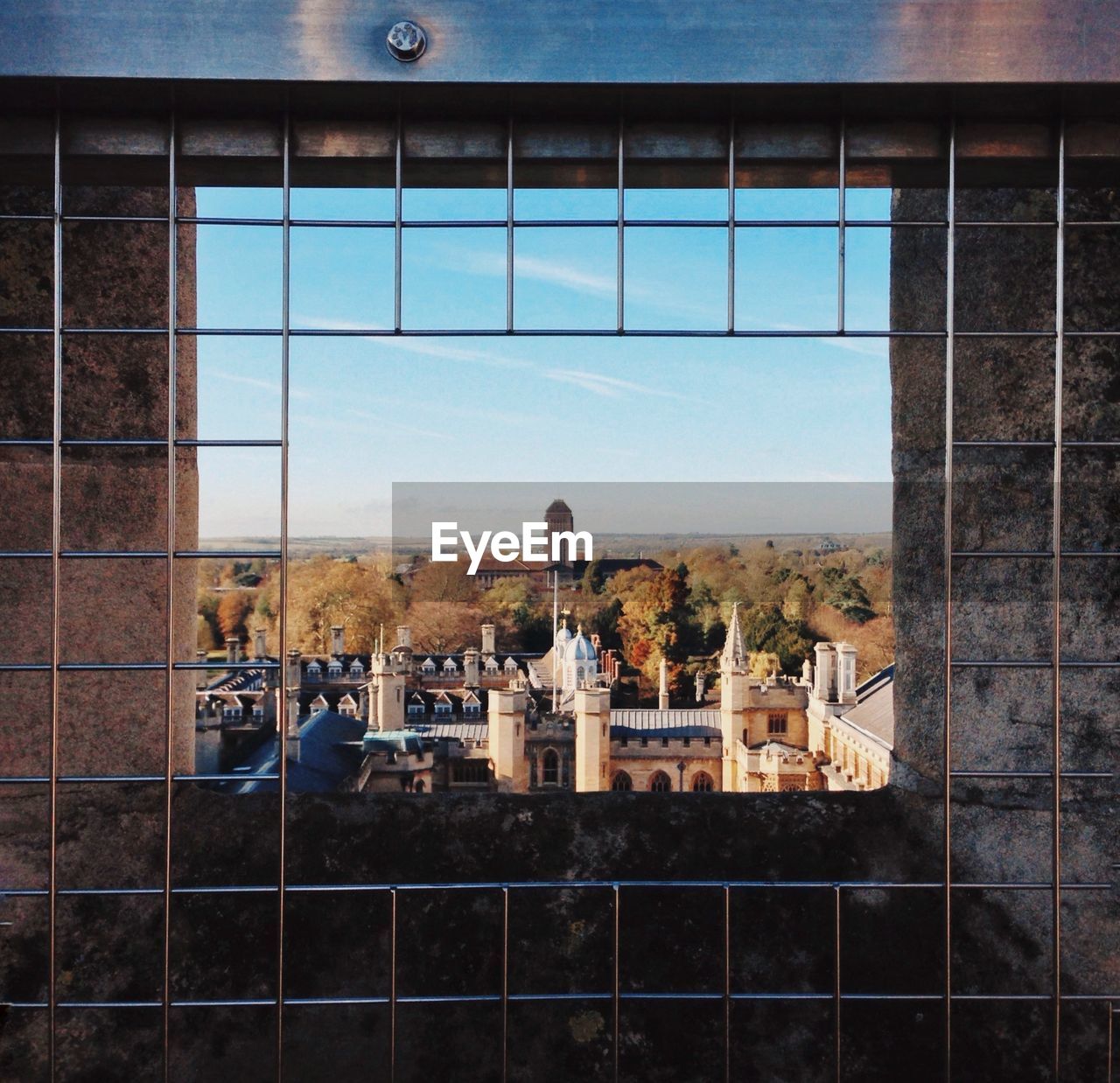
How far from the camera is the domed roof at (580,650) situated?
19859 millimetres

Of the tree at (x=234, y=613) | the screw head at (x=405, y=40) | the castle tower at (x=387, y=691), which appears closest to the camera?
the screw head at (x=405, y=40)

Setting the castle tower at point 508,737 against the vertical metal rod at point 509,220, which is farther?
the castle tower at point 508,737

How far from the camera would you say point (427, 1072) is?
4.26 m

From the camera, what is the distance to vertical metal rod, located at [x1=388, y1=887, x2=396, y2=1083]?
13.6ft

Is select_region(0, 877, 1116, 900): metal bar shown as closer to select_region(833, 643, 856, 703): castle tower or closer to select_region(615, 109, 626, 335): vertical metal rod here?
select_region(615, 109, 626, 335): vertical metal rod

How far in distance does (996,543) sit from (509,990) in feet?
9.18

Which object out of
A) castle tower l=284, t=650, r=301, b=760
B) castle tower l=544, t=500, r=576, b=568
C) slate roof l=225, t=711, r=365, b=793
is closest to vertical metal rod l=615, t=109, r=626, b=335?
castle tower l=284, t=650, r=301, b=760

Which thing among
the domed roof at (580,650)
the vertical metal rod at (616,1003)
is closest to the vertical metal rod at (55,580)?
the vertical metal rod at (616,1003)

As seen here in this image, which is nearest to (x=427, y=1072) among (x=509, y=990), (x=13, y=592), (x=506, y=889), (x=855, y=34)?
(x=509, y=990)

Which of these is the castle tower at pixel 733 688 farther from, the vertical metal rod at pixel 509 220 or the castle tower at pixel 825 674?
the vertical metal rod at pixel 509 220

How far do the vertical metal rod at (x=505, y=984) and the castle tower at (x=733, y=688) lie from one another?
21907 millimetres

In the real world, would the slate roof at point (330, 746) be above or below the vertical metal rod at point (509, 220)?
below

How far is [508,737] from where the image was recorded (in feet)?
78.1

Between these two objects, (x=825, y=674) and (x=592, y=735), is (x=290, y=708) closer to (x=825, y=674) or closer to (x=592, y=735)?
(x=592, y=735)
